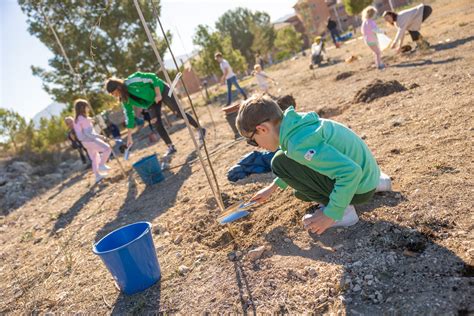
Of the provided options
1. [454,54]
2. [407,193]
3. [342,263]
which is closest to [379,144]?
[407,193]

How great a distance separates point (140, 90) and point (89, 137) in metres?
1.48

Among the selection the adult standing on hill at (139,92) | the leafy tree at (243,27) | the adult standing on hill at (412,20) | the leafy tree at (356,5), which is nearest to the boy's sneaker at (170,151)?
the adult standing on hill at (139,92)

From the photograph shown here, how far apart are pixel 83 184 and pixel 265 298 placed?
6.60 metres

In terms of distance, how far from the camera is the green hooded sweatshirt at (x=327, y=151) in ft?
6.18

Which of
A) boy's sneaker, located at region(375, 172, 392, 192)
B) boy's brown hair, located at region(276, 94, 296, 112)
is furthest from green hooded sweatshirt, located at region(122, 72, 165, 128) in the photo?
boy's sneaker, located at region(375, 172, 392, 192)

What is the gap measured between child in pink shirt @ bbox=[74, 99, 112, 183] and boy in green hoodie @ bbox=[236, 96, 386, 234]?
5030 millimetres

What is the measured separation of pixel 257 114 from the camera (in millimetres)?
2047

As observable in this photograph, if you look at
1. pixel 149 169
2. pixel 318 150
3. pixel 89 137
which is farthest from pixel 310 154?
pixel 89 137

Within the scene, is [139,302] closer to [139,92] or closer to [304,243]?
[304,243]

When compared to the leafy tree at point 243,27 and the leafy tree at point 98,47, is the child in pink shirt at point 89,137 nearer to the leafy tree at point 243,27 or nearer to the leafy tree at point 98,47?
the leafy tree at point 98,47

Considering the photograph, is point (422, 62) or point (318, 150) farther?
point (422, 62)

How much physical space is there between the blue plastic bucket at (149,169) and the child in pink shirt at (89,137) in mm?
1612

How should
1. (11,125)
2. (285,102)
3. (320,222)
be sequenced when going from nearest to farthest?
1. (320,222)
2. (285,102)
3. (11,125)

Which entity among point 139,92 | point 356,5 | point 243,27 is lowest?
point 139,92
